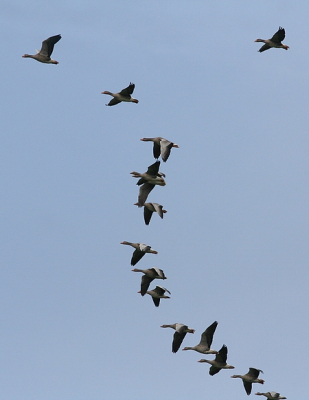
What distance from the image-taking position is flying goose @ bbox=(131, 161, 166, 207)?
4356cm

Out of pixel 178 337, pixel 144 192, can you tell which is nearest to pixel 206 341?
pixel 178 337

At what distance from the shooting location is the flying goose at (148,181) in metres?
43.6

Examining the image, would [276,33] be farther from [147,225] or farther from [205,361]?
[205,361]

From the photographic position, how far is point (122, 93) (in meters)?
47.4

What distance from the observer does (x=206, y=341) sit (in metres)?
46.2

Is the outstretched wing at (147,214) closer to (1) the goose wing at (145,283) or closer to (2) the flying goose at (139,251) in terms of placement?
(2) the flying goose at (139,251)

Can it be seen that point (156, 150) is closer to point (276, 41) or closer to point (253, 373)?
point (276, 41)

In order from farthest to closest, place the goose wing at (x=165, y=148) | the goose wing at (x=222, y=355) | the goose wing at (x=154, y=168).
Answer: the goose wing at (x=222, y=355) < the goose wing at (x=154, y=168) < the goose wing at (x=165, y=148)

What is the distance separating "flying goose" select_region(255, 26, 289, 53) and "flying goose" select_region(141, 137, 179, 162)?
7.71 meters

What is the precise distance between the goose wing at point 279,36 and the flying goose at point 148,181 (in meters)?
10.0

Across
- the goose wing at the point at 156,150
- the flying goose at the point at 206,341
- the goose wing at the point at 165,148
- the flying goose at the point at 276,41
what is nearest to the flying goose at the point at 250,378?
the flying goose at the point at 206,341

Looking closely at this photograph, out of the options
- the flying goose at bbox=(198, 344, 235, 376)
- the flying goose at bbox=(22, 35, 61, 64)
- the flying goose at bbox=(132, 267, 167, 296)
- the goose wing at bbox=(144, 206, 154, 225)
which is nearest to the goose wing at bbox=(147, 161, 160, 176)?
the goose wing at bbox=(144, 206, 154, 225)

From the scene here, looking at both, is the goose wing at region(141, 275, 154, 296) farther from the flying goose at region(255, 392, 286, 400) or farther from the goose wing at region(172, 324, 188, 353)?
the flying goose at region(255, 392, 286, 400)

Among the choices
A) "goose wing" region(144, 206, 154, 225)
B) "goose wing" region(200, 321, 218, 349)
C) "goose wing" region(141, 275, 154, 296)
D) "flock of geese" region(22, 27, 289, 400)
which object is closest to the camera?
"flock of geese" region(22, 27, 289, 400)
